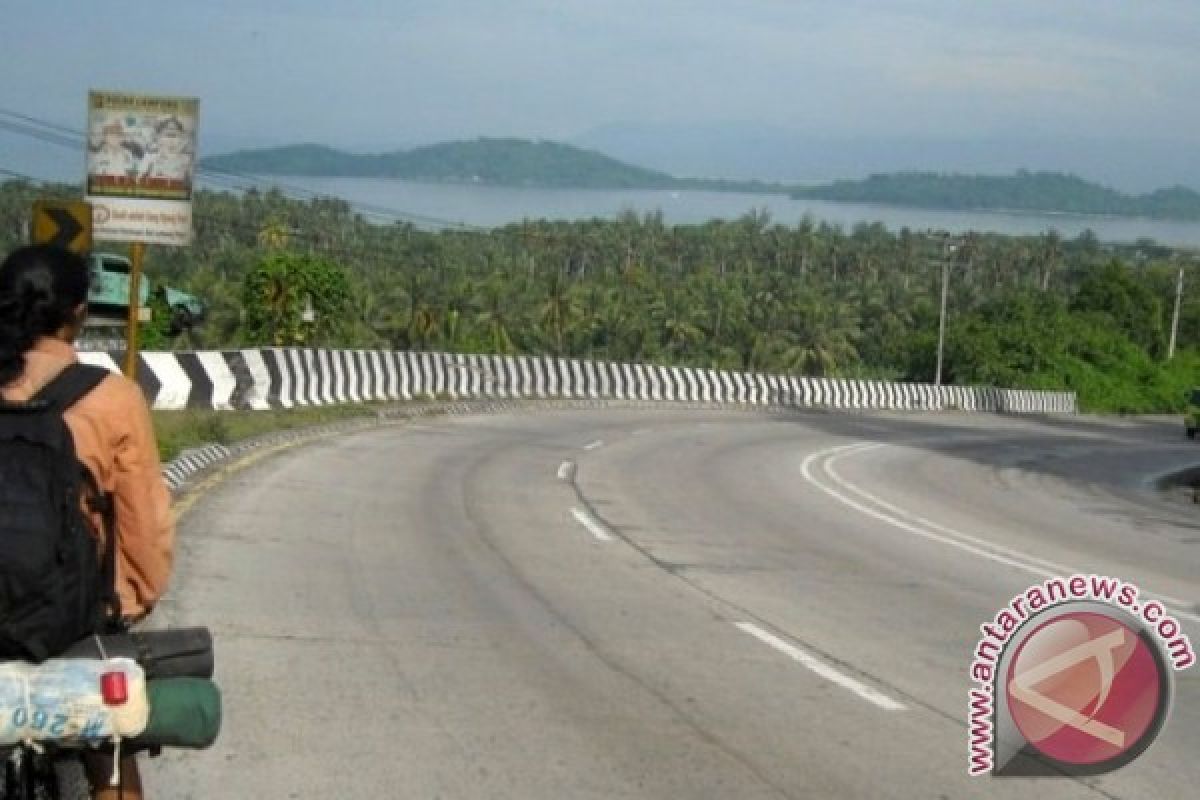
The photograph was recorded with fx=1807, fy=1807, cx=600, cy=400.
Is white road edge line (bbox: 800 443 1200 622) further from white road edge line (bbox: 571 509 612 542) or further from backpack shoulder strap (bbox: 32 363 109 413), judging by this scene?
backpack shoulder strap (bbox: 32 363 109 413)

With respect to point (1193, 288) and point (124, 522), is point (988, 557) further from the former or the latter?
point (1193, 288)

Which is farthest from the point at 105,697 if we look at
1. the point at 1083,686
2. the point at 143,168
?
the point at 143,168

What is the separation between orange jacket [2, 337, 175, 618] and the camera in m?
4.80

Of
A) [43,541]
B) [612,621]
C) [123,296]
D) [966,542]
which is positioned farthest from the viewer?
[123,296]

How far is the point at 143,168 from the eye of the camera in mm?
19906

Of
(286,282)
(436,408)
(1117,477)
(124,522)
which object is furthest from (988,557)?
(286,282)

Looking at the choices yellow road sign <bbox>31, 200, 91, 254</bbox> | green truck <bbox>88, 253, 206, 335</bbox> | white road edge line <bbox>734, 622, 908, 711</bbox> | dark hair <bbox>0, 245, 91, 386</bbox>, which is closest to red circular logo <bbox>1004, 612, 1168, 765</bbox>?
white road edge line <bbox>734, 622, 908, 711</bbox>

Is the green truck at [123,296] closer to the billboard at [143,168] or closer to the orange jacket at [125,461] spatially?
the billboard at [143,168]

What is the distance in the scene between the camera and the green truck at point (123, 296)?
44000 millimetres

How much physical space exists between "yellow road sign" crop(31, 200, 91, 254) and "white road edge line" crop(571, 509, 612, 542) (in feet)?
17.7

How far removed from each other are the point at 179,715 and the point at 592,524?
42.8ft

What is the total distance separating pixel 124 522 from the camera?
16.2 feet

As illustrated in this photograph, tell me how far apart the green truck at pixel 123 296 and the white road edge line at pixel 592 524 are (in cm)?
2154

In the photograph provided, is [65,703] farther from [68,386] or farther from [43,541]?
[68,386]
